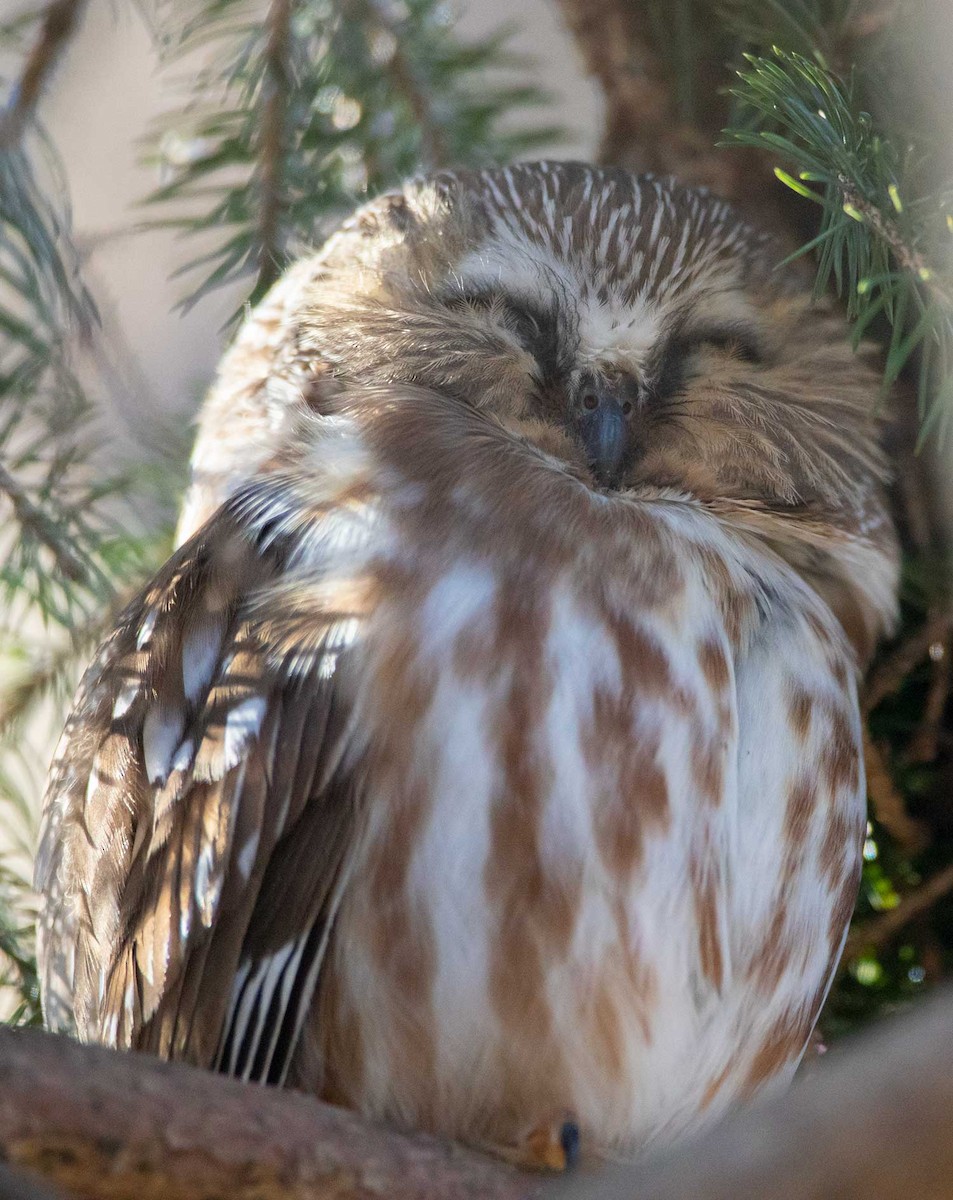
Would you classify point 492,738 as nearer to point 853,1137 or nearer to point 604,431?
point 604,431

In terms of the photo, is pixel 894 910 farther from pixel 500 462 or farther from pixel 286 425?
pixel 286 425

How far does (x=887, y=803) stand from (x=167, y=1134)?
1.24 m

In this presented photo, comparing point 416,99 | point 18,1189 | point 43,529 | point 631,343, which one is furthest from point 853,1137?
point 416,99

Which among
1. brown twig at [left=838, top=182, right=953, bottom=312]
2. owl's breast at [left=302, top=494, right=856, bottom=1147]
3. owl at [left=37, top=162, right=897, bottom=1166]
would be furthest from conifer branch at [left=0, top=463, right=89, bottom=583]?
brown twig at [left=838, top=182, right=953, bottom=312]

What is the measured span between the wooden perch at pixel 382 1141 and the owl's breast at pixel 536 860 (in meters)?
0.13

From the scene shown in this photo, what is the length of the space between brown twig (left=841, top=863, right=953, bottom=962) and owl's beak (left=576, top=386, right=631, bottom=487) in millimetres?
781

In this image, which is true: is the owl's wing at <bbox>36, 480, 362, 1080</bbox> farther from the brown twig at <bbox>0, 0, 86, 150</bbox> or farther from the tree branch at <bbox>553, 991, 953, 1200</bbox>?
the tree branch at <bbox>553, 991, 953, 1200</bbox>

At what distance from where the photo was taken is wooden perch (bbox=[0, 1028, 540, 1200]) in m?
1.15

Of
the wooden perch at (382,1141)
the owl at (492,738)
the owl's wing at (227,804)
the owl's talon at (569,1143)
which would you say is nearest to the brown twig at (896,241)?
the owl at (492,738)

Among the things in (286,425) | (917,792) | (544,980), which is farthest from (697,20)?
(544,980)

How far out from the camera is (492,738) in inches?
60.9

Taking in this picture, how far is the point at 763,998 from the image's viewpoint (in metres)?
1.70

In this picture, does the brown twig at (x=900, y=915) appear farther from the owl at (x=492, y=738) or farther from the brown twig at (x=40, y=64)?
the brown twig at (x=40, y=64)

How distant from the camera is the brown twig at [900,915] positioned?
2061mm
